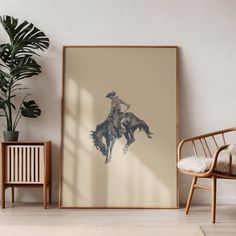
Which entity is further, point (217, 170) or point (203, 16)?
point (203, 16)

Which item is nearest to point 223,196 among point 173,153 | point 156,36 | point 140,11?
point 173,153

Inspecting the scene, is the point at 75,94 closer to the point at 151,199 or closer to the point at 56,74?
the point at 56,74

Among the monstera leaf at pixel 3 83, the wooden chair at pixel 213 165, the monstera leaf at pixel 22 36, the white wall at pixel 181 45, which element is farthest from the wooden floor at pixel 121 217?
the monstera leaf at pixel 22 36

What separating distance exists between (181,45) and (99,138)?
1.20 meters

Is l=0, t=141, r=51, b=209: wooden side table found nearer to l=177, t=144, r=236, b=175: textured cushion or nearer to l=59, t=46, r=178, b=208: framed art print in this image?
l=59, t=46, r=178, b=208: framed art print

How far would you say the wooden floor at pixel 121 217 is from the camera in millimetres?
3785

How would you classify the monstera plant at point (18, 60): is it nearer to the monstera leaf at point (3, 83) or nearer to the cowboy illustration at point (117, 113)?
the monstera leaf at point (3, 83)

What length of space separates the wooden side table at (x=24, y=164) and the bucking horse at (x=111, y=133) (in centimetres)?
53

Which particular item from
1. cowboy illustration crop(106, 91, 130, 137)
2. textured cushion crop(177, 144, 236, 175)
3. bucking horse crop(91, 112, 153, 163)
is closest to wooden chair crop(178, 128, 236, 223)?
textured cushion crop(177, 144, 236, 175)

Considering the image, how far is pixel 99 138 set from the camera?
15.1 ft

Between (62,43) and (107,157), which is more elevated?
(62,43)

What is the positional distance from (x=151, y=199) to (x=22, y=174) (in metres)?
1.21

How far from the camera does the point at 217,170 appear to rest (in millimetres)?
3771

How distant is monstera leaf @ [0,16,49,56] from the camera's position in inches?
174
